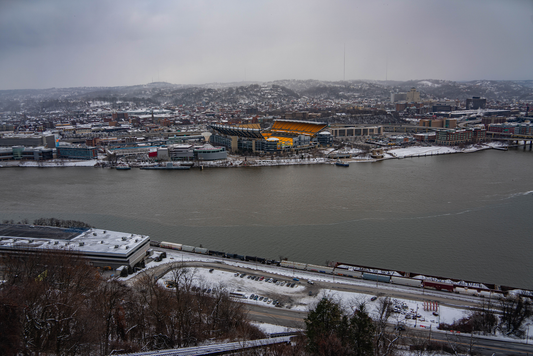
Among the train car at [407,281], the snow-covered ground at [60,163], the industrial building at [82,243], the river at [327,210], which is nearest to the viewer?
the train car at [407,281]

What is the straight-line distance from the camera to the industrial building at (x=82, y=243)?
159 inches

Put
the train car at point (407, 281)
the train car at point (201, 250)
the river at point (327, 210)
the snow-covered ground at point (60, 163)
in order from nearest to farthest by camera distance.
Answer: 1. the train car at point (407, 281)
2. the river at point (327, 210)
3. the train car at point (201, 250)
4. the snow-covered ground at point (60, 163)

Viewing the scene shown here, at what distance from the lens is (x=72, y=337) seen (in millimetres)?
2475

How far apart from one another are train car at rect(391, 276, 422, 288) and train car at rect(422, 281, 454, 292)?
0.06 m

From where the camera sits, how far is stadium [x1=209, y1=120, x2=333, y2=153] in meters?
11.5

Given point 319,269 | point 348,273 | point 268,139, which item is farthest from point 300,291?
point 268,139

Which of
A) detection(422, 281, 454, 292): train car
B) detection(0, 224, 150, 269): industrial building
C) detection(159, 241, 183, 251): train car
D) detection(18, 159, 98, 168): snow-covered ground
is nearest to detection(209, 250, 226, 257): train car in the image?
detection(159, 241, 183, 251): train car

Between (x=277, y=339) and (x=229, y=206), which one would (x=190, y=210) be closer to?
(x=229, y=206)

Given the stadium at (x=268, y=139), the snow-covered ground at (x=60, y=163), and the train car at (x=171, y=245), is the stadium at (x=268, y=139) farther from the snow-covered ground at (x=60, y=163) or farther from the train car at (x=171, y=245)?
the train car at (x=171, y=245)

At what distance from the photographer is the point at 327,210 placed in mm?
5832

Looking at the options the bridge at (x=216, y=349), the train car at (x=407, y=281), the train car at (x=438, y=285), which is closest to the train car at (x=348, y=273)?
the train car at (x=407, y=281)

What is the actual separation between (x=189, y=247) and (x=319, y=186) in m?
3.50

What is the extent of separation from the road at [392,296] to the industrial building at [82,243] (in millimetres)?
318

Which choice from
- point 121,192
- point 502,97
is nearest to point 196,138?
point 121,192
